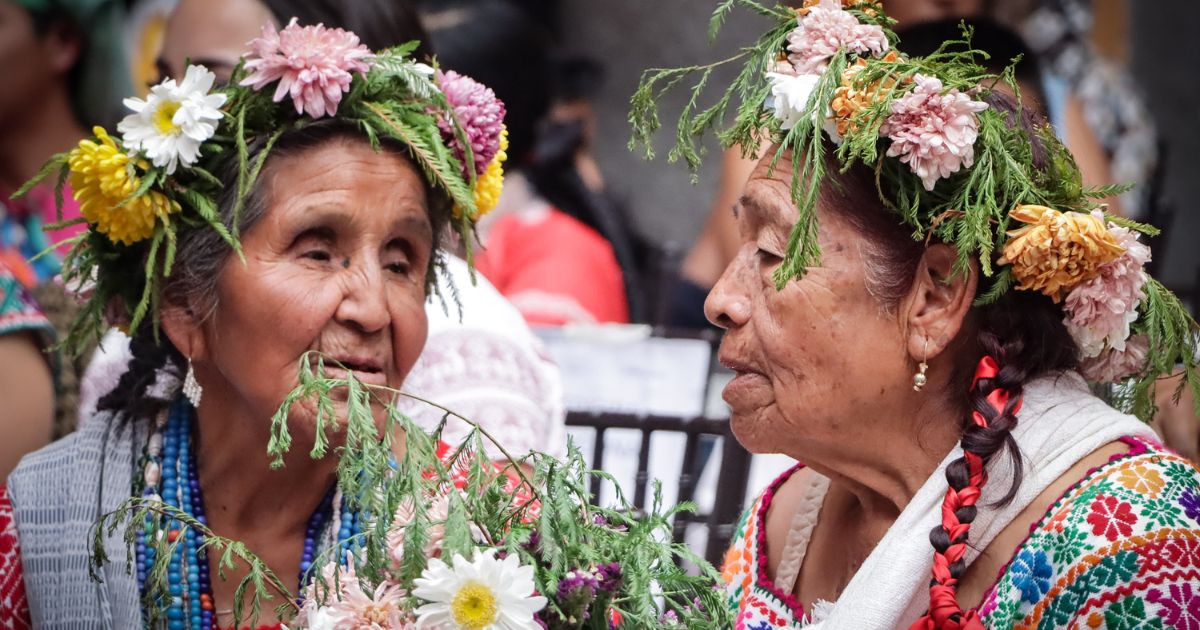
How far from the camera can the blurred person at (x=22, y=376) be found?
131 inches

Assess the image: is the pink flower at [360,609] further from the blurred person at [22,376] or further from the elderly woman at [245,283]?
the blurred person at [22,376]

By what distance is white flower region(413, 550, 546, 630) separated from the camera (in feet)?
6.39

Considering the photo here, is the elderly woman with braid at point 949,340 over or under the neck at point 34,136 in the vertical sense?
over

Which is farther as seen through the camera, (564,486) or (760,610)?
(760,610)

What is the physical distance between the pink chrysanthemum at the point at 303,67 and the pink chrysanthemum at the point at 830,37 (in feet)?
3.02

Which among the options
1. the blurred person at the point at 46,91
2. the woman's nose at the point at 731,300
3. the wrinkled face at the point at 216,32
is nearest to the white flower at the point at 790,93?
A: the woman's nose at the point at 731,300

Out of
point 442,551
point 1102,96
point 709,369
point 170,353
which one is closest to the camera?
point 442,551

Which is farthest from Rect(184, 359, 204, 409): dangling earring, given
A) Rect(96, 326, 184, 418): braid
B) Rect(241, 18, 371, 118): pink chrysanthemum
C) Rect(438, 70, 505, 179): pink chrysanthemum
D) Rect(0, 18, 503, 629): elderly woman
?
Rect(438, 70, 505, 179): pink chrysanthemum

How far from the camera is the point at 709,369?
4.04 meters

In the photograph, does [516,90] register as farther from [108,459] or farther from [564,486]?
[564,486]

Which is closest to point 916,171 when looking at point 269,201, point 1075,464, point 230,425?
point 1075,464

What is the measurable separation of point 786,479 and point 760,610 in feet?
1.28

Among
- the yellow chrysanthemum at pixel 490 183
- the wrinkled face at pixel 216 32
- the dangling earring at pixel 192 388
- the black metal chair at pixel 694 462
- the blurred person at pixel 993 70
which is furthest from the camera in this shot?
the blurred person at pixel 993 70

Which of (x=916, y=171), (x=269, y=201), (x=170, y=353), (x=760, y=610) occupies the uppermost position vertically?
(x=916, y=171)
